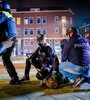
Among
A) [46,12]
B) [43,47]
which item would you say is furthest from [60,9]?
[43,47]

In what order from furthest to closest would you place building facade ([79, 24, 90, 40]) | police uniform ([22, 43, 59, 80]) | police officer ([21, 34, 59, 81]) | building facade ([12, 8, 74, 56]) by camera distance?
building facade ([79, 24, 90, 40])
building facade ([12, 8, 74, 56])
police uniform ([22, 43, 59, 80])
police officer ([21, 34, 59, 81])

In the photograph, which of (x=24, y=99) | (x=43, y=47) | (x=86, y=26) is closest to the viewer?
(x=24, y=99)

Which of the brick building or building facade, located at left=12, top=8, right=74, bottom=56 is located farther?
the brick building

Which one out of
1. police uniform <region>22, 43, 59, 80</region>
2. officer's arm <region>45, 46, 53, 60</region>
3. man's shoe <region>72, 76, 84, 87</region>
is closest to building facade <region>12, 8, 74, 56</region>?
police uniform <region>22, 43, 59, 80</region>

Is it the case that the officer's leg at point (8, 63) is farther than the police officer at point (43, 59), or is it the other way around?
Result: the police officer at point (43, 59)

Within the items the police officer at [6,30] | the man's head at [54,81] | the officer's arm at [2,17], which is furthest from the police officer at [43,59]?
the officer's arm at [2,17]

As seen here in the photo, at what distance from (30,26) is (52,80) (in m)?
47.8

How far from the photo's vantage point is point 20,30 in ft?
169

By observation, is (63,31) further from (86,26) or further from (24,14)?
(86,26)

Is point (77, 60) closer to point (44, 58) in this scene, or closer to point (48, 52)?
point (48, 52)

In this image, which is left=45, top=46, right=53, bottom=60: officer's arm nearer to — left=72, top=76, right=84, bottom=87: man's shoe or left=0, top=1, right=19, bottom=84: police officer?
left=0, top=1, right=19, bottom=84: police officer

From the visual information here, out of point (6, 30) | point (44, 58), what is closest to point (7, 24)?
point (6, 30)

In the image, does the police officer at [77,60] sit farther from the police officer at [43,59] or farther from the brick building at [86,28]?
the brick building at [86,28]

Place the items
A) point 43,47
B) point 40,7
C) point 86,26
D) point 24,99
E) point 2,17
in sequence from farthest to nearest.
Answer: point 86,26
point 40,7
point 43,47
point 2,17
point 24,99
